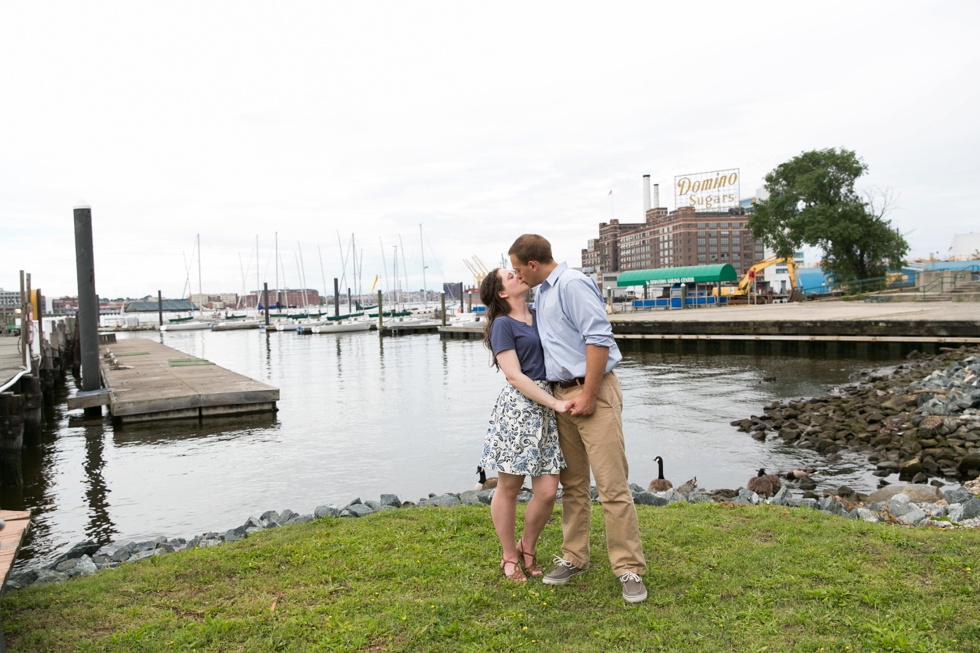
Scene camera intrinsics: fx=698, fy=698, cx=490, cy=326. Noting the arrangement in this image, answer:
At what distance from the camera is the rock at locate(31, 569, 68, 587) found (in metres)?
5.37

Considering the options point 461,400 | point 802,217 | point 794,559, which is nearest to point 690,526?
point 794,559

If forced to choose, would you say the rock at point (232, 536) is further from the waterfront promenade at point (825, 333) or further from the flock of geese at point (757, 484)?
the waterfront promenade at point (825, 333)

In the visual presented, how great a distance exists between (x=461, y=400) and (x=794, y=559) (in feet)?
50.2

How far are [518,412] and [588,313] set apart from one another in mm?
A: 725

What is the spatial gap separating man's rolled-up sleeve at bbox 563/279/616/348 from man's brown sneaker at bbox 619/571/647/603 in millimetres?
1287

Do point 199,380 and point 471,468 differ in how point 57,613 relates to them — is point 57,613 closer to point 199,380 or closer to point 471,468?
point 471,468

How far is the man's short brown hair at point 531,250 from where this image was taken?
13.3 feet

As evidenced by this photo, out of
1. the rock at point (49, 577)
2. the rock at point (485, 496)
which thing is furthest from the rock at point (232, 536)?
the rock at point (485, 496)

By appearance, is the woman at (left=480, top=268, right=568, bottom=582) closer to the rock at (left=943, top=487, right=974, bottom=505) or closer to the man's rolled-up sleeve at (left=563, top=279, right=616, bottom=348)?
the man's rolled-up sleeve at (left=563, top=279, right=616, bottom=348)

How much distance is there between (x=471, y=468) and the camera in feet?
36.7

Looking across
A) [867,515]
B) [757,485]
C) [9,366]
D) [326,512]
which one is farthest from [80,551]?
[9,366]

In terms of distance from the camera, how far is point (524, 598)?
12.9ft

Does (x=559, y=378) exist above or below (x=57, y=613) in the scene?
above

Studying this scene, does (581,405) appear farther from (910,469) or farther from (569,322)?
(910,469)
